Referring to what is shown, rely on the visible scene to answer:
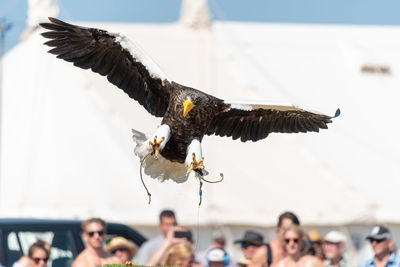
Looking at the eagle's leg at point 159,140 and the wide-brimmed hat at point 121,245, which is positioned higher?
the eagle's leg at point 159,140

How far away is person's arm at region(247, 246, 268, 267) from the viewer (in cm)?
905

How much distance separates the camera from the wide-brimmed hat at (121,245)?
9438mm

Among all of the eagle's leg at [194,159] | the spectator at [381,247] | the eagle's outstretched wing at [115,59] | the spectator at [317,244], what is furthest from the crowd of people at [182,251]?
the eagle's leg at [194,159]

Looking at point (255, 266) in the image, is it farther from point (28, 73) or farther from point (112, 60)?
point (28, 73)

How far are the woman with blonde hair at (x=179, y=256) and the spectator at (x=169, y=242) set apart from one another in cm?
5

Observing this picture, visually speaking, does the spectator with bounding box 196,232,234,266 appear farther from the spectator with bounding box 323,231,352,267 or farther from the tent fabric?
the tent fabric

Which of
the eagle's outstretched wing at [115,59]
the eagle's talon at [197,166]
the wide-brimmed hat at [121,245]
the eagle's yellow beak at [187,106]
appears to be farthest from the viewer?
the wide-brimmed hat at [121,245]

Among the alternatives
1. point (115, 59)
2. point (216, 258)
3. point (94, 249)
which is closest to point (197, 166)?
point (115, 59)

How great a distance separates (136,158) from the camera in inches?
734

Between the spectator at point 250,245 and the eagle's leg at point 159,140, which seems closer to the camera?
the eagle's leg at point 159,140

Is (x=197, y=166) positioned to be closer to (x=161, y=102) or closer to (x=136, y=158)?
(x=161, y=102)

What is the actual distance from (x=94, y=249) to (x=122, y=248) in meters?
0.60

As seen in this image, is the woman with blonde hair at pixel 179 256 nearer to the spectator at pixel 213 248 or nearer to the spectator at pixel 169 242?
the spectator at pixel 169 242

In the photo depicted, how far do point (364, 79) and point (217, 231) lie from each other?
1013cm
